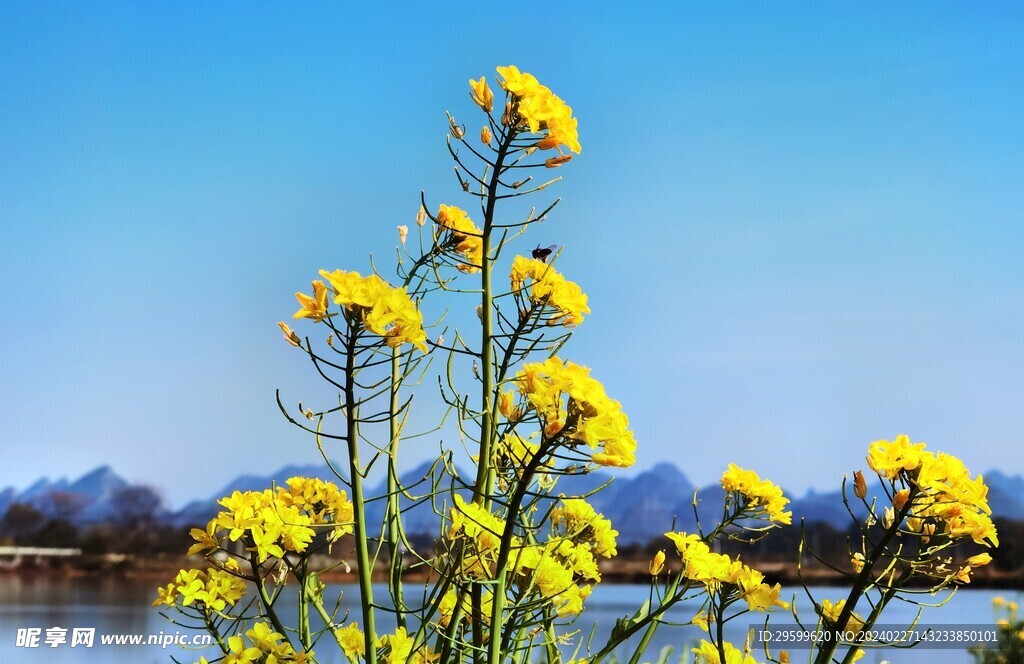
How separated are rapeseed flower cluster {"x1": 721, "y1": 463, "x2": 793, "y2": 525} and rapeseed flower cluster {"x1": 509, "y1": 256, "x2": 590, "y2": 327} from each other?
45 centimetres

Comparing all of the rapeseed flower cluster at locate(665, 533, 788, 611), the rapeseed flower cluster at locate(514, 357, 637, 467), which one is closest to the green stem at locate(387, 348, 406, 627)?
the rapeseed flower cluster at locate(514, 357, 637, 467)

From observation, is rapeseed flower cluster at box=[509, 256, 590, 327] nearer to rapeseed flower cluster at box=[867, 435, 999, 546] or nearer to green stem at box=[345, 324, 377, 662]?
green stem at box=[345, 324, 377, 662]

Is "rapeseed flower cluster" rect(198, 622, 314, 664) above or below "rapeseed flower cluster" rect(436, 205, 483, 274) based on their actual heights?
below

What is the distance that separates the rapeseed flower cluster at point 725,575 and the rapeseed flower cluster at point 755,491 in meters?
0.14

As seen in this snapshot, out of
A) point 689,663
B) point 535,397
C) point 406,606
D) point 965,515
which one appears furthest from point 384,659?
point 689,663

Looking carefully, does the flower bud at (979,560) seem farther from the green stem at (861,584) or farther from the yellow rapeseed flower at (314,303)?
the yellow rapeseed flower at (314,303)

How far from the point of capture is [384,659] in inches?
48.2

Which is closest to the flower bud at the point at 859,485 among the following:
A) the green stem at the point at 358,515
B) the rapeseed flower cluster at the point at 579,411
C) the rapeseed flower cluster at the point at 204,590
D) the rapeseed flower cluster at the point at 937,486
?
the rapeseed flower cluster at the point at 937,486

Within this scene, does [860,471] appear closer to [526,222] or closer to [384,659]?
[526,222]

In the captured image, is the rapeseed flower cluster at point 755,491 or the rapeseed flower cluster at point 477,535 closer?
the rapeseed flower cluster at point 477,535

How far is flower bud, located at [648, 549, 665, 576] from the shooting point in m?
1.36

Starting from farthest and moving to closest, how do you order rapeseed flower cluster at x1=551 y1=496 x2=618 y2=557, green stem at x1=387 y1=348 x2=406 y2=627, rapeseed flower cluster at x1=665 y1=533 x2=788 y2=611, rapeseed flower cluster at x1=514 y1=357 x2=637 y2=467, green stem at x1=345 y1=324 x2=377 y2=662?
rapeseed flower cluster at x1=551 y1=496 x2=618 y2=557, rapeseed flower cluster at x1=665 y1=533 x2=788 y2=611, green stem at x1=387 y1=348 x2=406 y2=627, green stem at x1=345 y1=324 x2=377 y2=662, rapeseed flower cluster at x1=514 y1=357 x2=637 y2=467

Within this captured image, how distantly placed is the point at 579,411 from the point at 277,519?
0.51m

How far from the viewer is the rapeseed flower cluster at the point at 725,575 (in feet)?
4.36
